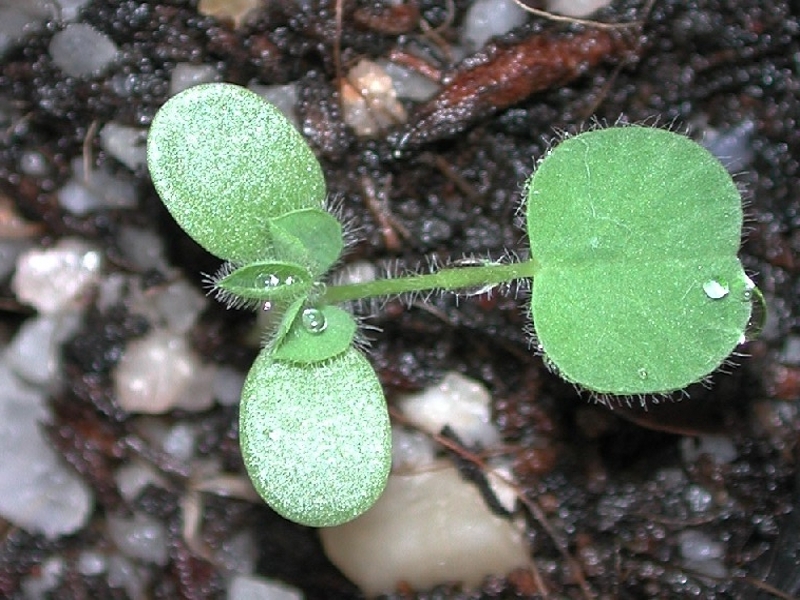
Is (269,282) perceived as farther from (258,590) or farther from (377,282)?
(258,590)

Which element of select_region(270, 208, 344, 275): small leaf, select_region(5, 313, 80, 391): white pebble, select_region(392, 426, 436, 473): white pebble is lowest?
select_region(392, 426, 436, 473): white pebble

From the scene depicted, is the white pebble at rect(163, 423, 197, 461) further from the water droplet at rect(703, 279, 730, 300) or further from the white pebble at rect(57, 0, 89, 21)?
the water droplet at rect(703, 279, 730, 300)

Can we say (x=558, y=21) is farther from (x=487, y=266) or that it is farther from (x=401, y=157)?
(x=487, y=266)

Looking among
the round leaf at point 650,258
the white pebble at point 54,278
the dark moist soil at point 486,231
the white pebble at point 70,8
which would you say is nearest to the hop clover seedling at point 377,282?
the round leaf at point 650,258

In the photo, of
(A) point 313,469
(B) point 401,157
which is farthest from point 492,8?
(A) point 313,469

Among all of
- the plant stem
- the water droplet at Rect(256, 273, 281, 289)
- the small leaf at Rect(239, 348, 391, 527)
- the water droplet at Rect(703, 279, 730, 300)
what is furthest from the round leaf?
the water droplet at Rect(256, 273, 281, 289)

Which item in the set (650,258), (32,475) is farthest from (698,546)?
(32,475)
